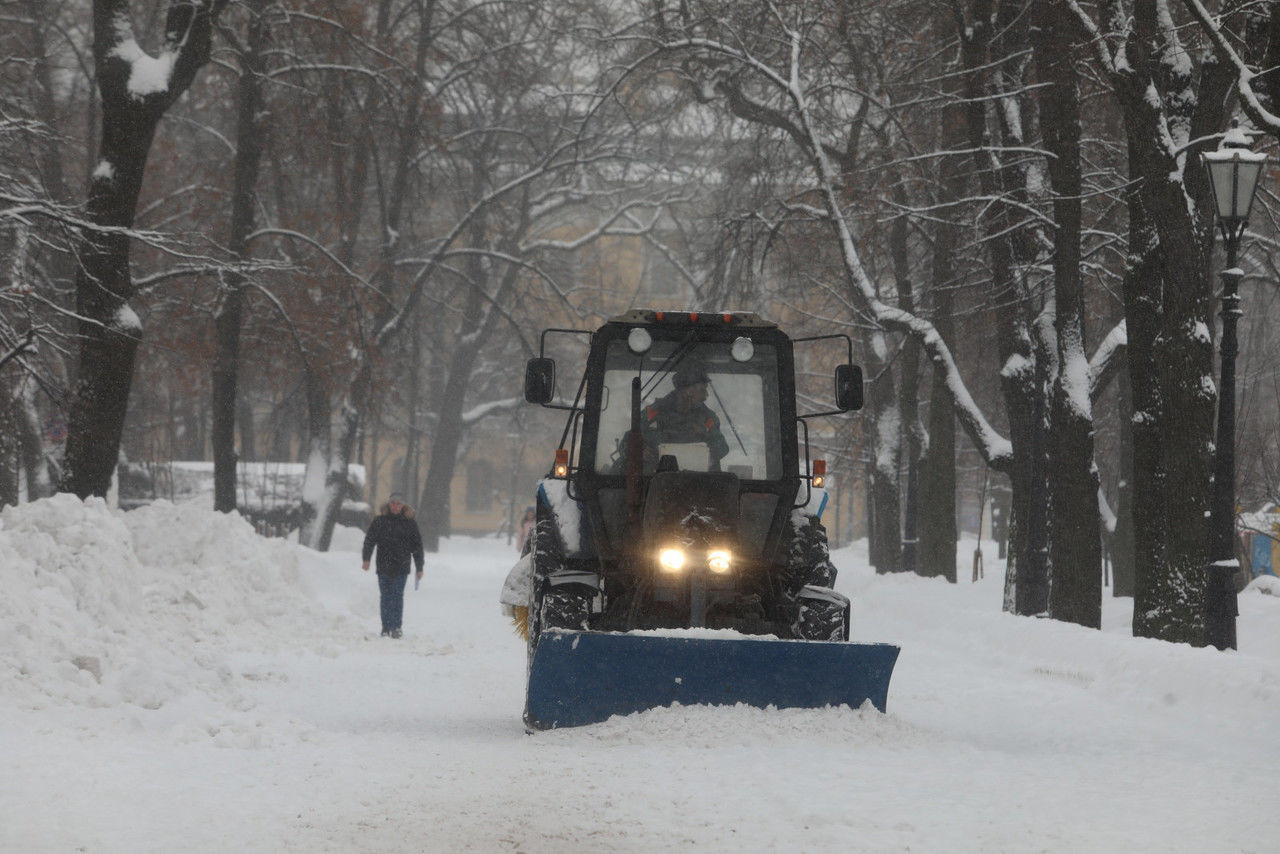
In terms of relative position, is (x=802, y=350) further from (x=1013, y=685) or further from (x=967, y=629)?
(x=1013, y=685)

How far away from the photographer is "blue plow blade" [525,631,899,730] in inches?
347

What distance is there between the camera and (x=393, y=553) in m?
17.8

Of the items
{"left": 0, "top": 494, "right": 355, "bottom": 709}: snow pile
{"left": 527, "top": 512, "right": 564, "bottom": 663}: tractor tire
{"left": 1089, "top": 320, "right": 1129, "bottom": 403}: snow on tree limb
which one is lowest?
{"left": 0, "top": 494, "right": 355, "bottom": 709}: snow pile

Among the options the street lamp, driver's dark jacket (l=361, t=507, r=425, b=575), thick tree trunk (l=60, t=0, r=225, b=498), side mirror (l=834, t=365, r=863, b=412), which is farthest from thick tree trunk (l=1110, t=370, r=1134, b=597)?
side mirror (l=834, t=365, r=863, b=412)

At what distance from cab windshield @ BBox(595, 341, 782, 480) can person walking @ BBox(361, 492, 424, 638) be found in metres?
7.63

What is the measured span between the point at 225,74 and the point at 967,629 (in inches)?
582

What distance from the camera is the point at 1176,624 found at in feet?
45.6

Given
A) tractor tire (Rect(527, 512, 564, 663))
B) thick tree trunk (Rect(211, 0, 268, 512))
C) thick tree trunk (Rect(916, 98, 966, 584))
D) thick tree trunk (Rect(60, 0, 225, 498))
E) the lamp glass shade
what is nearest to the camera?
tractor tire (Rect(527, 512, 564, 663))

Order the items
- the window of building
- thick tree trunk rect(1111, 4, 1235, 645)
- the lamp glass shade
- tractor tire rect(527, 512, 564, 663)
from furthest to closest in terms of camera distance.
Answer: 1. the window of building
2. thick tree trunk rect(1111, 4, 1235, 645)
3. the lamp glass shade
4. tractor tire rect(527, 512, 564, 663)

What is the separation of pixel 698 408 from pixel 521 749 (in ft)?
8.84

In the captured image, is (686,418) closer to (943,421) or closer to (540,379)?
(540,379)

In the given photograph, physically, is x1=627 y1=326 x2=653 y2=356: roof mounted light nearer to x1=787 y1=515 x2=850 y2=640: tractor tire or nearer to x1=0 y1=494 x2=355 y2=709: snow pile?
x1=787 y1=515 x2=850 y2=640: tractor tire

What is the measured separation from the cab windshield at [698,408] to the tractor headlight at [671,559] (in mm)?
960

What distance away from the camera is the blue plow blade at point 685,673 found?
28.9 feet
